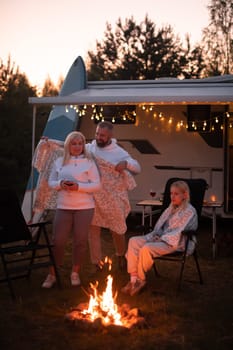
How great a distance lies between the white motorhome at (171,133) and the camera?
8.63 m

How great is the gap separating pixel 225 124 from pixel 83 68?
2.56 m

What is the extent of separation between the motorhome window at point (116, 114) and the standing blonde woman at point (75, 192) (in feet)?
12.7

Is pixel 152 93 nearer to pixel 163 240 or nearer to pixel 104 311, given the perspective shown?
pixel 163 240

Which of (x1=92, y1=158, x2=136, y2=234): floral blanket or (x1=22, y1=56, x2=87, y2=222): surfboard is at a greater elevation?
(x1=22, y1=56, x2=87, y2=222): surfboard

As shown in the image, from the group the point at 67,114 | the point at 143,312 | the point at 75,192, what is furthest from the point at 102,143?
the point at 67,114

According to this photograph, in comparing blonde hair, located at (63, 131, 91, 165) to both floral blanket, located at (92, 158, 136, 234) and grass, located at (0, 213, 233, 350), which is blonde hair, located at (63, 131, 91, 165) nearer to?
floral blanket, located at (92, 158, 136, 234)

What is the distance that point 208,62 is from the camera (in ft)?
82.4

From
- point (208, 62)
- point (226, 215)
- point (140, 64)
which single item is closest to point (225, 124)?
point (226, 215)

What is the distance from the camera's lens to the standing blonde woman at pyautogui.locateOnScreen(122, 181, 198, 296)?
4961 mm

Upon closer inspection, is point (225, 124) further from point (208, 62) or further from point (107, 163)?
point (208, 62)

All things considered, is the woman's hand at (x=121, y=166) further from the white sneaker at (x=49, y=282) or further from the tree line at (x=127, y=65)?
the tree line at (x=127, y=65)

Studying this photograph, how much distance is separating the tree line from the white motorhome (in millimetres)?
7299

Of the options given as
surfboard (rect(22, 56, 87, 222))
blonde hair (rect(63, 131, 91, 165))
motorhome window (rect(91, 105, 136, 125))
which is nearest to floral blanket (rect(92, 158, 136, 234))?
blonde hair (rect(63, 131, 91, 165))

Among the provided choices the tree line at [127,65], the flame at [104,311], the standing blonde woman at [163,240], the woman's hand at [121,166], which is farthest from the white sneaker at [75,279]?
the tree line at [127,65]
